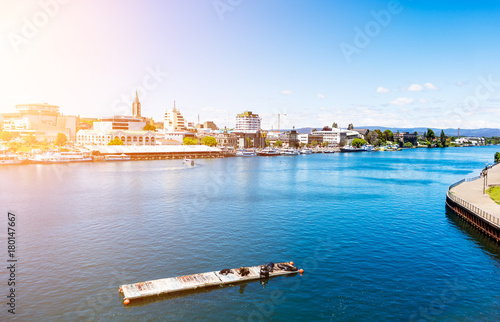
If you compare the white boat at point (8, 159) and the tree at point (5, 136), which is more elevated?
the tree at point (5, 136)

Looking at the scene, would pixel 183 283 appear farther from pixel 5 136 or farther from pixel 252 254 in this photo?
pixel 5 136

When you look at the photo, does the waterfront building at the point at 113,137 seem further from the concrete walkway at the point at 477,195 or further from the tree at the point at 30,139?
the concrete walkway at the point at 477,195

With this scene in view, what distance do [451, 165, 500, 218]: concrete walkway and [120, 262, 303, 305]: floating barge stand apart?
1348 inches

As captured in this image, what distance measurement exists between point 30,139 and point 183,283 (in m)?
176

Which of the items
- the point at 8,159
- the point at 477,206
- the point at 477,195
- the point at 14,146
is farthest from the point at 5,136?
the point at 477,206

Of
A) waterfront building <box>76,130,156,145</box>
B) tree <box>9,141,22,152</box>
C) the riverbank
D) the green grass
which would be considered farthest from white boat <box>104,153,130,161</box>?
the green grass

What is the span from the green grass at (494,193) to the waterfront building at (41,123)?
194740mm

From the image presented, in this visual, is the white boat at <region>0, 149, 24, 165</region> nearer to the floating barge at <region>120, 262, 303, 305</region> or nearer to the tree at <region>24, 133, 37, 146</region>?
the tree at <region>24, 133, 37, 146</region>

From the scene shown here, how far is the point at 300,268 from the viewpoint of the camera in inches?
1217

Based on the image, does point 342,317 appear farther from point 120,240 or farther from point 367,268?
point 120,240

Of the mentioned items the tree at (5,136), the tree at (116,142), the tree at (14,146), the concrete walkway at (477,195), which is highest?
the tree at (5,136)

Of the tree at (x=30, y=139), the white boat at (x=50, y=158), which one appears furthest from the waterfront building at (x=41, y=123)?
the white boat at (x=50, y=158)

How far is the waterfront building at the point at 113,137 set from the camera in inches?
7018

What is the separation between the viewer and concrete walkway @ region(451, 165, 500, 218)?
150 feet
